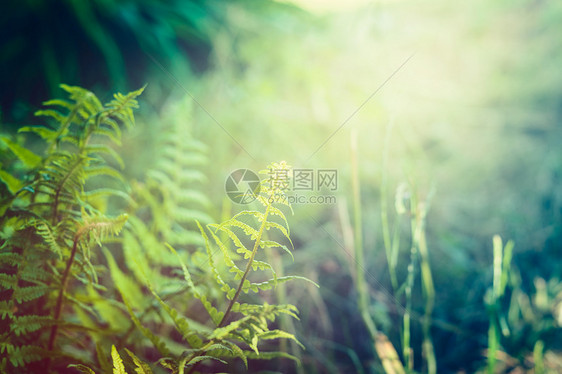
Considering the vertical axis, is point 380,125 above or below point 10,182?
above

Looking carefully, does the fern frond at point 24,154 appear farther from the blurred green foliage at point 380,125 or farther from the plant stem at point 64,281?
the blurred green foliage at point 380,125

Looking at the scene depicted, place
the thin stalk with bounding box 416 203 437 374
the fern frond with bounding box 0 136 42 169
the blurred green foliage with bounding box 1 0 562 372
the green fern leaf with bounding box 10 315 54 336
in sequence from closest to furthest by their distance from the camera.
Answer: the green fern leaf with bounding box 10 315 54 336
the fern frond with bounding box 0 136 42 169
the thin stalk with bounding box 416 203 437 374
the blurred green foliage with bounding box 1 0 562 372

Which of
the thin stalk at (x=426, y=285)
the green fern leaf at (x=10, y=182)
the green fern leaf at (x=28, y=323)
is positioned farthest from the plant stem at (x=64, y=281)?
the thin stalk at (x=426, y=285)

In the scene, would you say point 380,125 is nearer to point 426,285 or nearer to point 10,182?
point 426,285

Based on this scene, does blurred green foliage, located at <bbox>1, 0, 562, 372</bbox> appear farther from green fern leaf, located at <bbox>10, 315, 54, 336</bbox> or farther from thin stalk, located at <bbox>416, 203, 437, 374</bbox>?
green fern leaf, located at <bbox>10, 315, 54, 336</bbox>

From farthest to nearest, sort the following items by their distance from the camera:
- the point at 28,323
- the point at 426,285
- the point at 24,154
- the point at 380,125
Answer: the point at 380,125, the point at 426,285, the point at 24,154, the point at 28,323

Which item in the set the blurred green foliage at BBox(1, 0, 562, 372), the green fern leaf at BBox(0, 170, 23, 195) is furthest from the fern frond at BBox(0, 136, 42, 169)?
the blurred green foliage at BBox(1, 0, 562, 372)

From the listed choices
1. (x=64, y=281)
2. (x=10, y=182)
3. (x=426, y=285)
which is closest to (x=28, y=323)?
(x=64, y=281)

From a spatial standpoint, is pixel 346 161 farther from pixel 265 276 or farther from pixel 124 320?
pixel 124 320

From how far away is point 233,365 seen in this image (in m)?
0.95

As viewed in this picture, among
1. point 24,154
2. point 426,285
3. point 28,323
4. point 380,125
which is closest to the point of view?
point 28,323

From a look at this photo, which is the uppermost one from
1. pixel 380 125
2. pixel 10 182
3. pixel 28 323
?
pixel 380 125

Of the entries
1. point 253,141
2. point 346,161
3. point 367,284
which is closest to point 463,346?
point 367,284

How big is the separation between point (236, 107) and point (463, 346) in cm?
145
